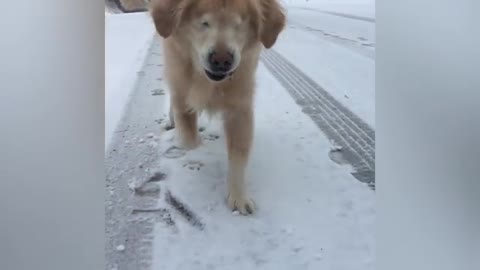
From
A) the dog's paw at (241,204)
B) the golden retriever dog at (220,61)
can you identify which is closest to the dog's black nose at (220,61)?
the golden retriever dog at (220,61)

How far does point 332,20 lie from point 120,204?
0.49 m

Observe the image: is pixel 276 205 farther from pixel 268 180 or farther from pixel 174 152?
pixel 174 152

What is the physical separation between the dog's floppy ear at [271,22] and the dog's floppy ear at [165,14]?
0.15m

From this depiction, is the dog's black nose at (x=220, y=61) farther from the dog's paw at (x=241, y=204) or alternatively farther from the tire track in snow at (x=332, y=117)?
the dog's paw at (x=241, y=204)

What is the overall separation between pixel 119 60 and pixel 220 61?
6.9 inches

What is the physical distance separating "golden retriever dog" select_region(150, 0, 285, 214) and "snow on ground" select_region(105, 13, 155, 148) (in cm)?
4

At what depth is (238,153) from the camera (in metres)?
1.02

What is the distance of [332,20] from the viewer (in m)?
1.03

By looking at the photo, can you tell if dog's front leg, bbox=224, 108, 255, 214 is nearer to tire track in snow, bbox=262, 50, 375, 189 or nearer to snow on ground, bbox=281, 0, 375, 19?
tire track in snow, bbox=262, 50, 375, 189

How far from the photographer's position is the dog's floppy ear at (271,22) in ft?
3.25
